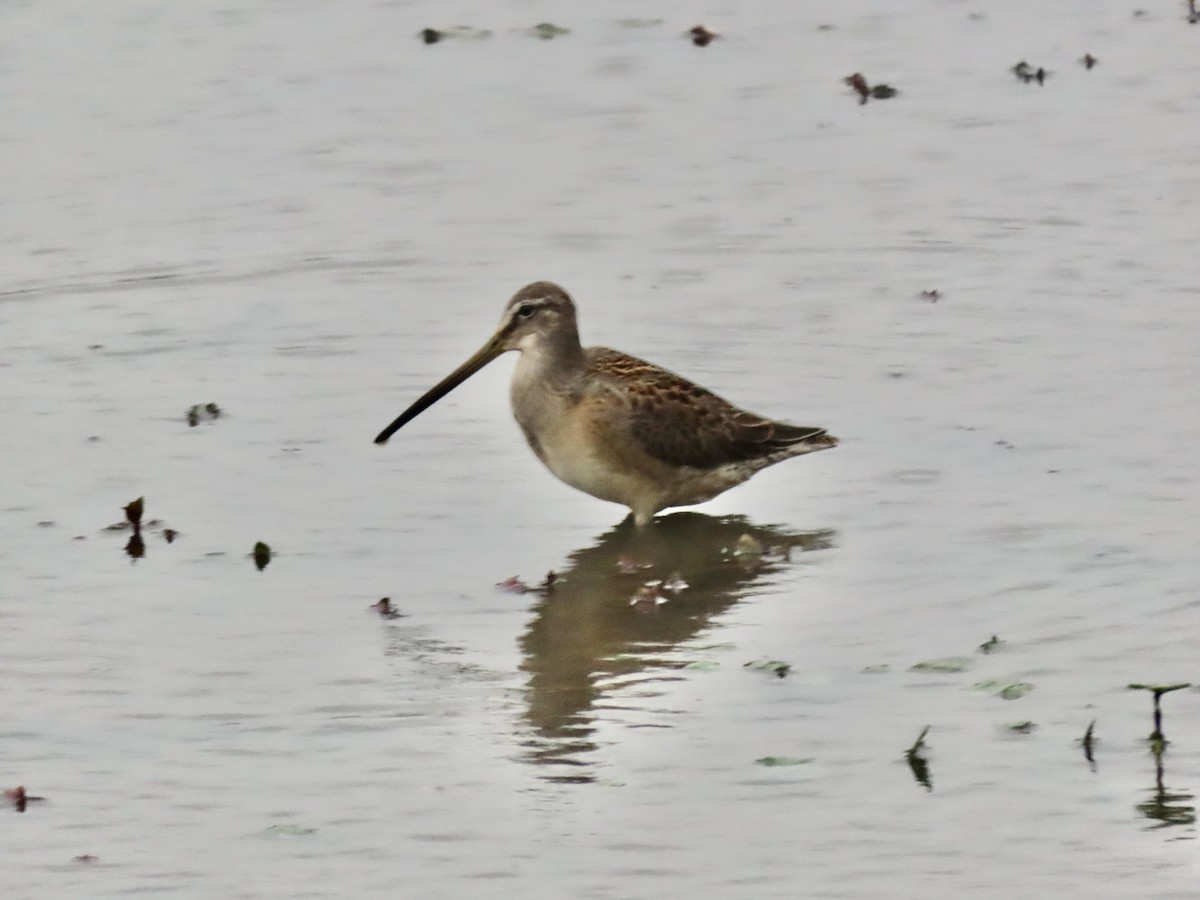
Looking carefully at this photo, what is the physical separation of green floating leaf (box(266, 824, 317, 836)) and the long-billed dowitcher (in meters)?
3.69

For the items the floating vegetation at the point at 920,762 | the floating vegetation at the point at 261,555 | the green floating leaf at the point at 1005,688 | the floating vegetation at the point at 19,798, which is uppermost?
the floating vegetation at the point at 261,555

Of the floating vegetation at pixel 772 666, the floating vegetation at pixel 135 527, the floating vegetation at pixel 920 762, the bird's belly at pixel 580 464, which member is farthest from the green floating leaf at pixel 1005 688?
the floating vegetation at pixel 135 527

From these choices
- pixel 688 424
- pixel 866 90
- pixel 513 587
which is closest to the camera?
pixel 513 587

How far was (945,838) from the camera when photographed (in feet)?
23.1

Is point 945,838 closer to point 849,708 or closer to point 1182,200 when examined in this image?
point 849,708

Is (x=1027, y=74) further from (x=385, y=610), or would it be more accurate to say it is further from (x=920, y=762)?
(x=920, y=762)

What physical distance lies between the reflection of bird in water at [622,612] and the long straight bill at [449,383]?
1037 mm

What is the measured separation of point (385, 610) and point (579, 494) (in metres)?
2.36

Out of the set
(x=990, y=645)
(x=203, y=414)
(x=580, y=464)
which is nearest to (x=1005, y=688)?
(x=990, y=645)

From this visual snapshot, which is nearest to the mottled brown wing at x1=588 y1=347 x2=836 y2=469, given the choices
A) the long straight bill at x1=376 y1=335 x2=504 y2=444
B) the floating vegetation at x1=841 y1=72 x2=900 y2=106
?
the long straight bill at x1=376 y1=335 x2=504 y2=444

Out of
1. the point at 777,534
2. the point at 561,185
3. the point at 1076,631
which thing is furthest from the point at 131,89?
the point at 1076,631

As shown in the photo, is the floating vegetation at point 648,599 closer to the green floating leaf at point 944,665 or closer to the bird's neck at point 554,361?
the green floating leaf at point 944,665

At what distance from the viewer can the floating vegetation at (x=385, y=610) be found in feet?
30.1

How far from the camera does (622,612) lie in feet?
31.1
